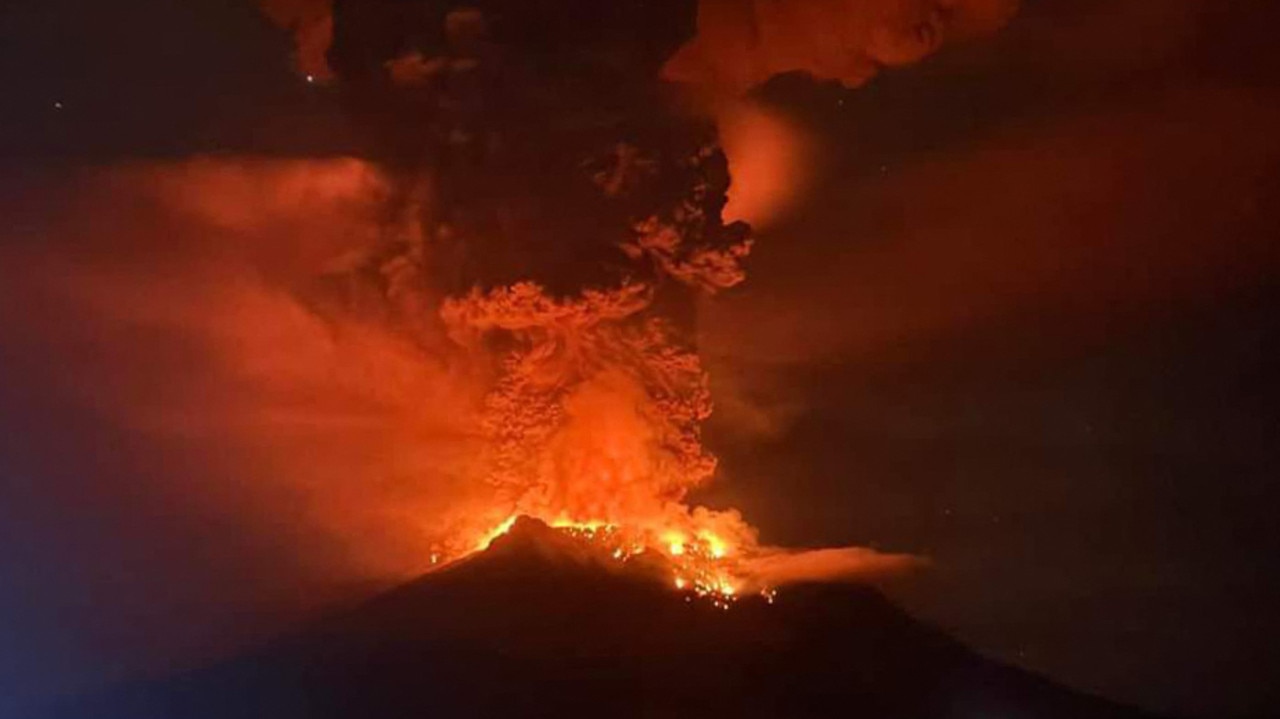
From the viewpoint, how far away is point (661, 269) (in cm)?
1132

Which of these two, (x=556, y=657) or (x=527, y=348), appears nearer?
(x=527, y=348)

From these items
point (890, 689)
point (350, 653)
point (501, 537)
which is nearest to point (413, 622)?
point (350, 653)

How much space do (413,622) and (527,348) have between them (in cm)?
734

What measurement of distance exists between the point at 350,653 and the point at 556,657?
264cm

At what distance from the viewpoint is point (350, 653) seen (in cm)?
1730

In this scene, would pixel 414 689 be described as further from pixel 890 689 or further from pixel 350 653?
pixel 890 689

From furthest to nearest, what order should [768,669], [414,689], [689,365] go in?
[768,669] < [414,689] < [689,365]

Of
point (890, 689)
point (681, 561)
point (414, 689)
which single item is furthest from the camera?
point (890, 689)

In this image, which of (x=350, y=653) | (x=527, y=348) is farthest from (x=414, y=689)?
(x=527, y=348)

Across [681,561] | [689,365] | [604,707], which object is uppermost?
[689,365]

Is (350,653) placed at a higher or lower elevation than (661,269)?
lower

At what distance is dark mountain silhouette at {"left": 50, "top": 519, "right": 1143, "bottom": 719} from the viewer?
16.1 m

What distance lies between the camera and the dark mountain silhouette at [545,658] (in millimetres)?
16062

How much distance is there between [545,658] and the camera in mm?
17641
